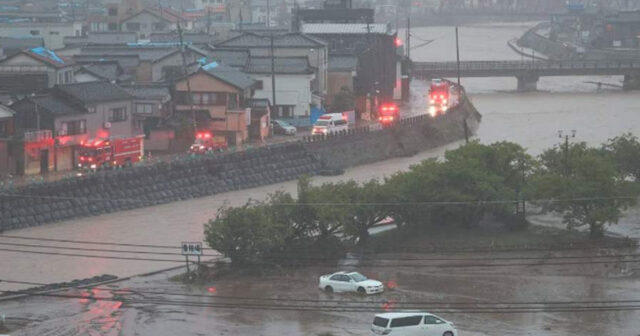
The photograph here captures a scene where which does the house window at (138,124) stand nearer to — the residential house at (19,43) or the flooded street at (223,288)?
the flooded street at (223,288)

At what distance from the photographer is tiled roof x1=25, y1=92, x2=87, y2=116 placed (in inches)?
720

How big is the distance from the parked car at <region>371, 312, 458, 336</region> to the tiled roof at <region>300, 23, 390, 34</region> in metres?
19.0

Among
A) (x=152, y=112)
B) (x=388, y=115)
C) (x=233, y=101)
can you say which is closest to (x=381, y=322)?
(x=152, y=112)

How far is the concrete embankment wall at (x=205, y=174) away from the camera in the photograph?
Result: 1588 cm

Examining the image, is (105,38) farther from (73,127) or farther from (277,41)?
(73,127)

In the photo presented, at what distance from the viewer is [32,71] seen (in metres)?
22.1

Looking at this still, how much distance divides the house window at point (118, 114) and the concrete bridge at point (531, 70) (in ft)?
49.2

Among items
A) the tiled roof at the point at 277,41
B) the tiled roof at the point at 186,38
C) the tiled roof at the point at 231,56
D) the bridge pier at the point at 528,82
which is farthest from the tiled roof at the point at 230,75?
the bridge pier at the point at 528,82

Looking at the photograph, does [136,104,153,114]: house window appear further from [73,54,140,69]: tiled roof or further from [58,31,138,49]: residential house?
[58,31,138,49]: residential house

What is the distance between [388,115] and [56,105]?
7332mm

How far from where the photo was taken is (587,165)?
47.8 feet

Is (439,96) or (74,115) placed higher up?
(74,115)

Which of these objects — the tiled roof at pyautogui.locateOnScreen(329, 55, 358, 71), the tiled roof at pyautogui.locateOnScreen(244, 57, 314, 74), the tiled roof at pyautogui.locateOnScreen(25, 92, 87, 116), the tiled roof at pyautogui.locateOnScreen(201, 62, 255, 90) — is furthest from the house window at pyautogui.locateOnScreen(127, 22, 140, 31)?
the tiled roof at pyautogui.locateOnScreen(25, 92, 87, 116)

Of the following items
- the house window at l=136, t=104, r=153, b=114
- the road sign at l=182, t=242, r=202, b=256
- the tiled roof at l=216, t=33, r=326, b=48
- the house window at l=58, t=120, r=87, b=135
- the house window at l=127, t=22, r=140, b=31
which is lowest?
the road sign at l=182, t=242, r=202, b=256
